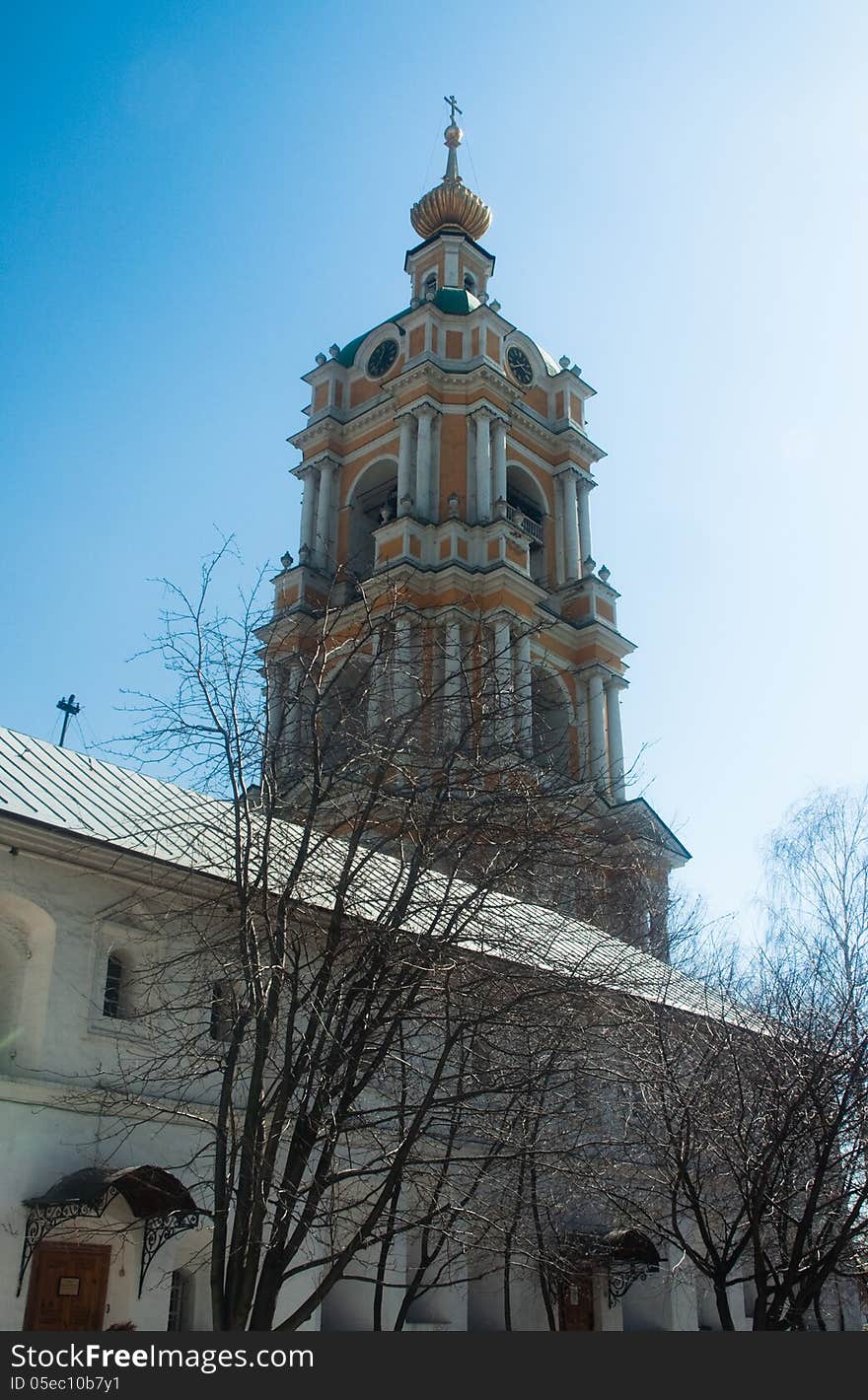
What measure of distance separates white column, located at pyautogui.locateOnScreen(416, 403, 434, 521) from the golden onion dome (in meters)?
10.8

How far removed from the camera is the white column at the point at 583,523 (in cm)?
3919

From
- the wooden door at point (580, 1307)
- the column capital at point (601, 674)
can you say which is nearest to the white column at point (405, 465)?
the column capital at point (601, 674)

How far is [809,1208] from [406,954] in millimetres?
6314

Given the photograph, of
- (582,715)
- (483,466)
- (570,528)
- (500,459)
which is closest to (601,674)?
(582,715)

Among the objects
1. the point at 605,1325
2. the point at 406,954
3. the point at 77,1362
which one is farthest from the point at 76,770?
the point at 605,1325

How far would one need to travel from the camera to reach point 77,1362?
343 inches

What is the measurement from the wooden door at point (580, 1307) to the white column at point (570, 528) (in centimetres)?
2185

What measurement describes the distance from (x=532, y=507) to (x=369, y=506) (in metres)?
4.99

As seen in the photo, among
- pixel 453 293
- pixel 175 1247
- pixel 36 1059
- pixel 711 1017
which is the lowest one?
pixel 175 1247

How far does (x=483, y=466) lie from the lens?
36625mm

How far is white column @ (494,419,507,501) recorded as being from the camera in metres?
36.9

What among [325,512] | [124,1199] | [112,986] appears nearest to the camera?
[124,1199]

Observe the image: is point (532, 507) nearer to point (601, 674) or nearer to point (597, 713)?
point (601, 674)

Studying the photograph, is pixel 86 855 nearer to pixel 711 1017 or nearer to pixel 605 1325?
pixel 711 1017
